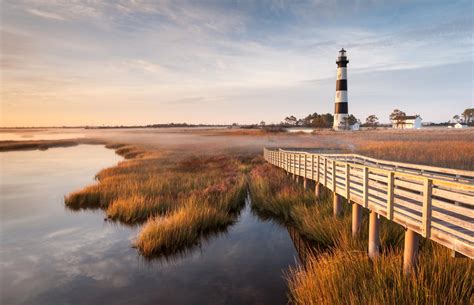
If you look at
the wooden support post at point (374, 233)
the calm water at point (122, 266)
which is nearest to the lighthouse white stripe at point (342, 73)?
the calm water at point (122, 266)

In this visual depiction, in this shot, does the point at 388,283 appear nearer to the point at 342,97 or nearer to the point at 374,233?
the point at 374,233

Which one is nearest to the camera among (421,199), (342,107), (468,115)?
(421,199)

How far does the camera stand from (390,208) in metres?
7.57

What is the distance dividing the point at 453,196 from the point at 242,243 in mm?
8031

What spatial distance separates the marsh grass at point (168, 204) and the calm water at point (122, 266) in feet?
2.23

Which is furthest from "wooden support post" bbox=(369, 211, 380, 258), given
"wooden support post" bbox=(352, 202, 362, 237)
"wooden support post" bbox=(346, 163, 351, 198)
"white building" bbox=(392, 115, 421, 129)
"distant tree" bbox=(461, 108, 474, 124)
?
"distant tree" bbox=(461, 108, 474, 124)

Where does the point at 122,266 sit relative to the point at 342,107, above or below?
below

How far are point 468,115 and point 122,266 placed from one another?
644 ft

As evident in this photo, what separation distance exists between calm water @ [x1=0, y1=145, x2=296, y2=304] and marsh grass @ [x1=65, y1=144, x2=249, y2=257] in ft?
2.23

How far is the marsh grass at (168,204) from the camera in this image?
11.4 metres

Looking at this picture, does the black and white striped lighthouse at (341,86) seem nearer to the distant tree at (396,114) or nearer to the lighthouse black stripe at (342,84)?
the lighthouse black stripe at (342,84)

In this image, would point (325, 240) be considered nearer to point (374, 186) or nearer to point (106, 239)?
point (374, 186)

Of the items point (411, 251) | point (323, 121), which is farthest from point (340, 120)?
point (411, 251)

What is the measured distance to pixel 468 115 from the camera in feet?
527
